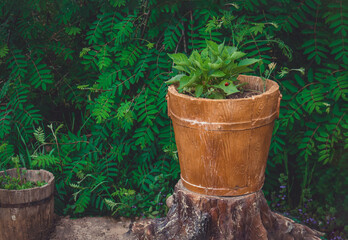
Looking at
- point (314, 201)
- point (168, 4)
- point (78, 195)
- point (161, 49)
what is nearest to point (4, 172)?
point (78, 195)

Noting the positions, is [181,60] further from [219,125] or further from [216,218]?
[216,218]

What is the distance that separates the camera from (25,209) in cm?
360

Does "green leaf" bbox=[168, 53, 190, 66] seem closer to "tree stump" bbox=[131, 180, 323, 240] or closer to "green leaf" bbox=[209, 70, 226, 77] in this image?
"green leaf" bbox=[209, 70, 226, 77]

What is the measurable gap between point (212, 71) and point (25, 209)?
1.94 metres

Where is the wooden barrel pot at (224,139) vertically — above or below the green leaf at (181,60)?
below

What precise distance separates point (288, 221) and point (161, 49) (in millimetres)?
1860

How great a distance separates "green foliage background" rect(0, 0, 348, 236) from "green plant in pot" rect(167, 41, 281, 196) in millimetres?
647

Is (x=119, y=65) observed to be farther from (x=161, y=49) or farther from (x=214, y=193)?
(x=214, y=193)

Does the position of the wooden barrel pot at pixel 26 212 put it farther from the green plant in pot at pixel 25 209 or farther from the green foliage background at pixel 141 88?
the green foliage background at pixel 141 88

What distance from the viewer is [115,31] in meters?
4.02

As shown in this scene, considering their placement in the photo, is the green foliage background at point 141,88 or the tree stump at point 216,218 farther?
the green foliage background at point 141,88

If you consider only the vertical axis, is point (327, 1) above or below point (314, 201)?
above

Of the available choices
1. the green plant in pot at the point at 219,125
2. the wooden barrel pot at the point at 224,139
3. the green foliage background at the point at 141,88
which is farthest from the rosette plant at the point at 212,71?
the green foliage background at the point at 141,88

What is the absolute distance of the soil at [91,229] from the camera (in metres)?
3.88
